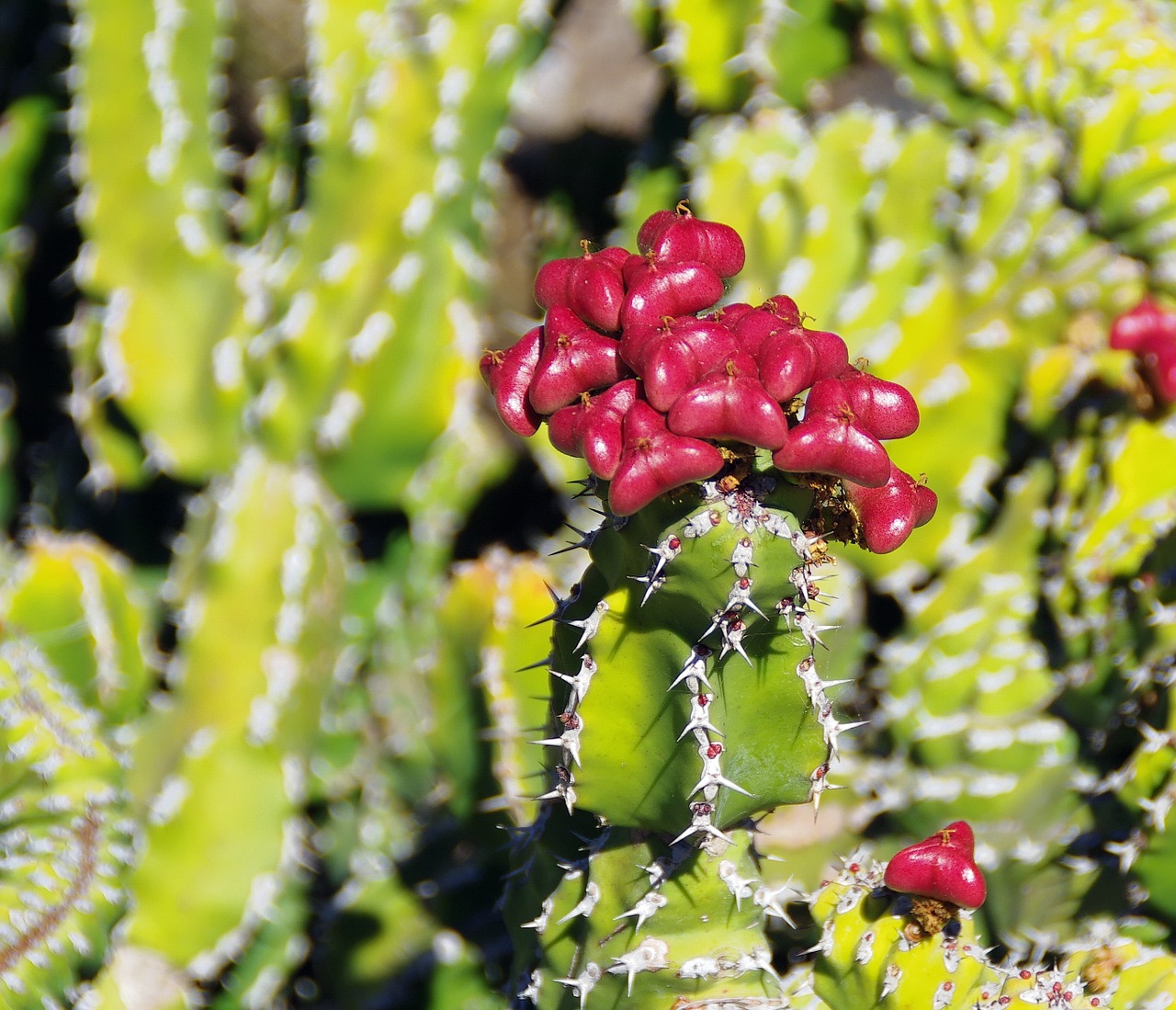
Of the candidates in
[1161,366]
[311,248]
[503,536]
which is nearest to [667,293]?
[1161,366]

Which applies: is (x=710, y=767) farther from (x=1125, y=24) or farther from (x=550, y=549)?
(x=1125, y=24)

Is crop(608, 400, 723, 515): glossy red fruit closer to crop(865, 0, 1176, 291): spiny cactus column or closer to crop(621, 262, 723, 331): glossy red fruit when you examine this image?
crop(621, 262, 723, 331): glossy red fruit

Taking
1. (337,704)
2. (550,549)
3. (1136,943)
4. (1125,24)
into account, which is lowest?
(337,704)

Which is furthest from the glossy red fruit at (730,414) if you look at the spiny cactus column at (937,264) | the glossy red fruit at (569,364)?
the spiny cactus column at (937,264)

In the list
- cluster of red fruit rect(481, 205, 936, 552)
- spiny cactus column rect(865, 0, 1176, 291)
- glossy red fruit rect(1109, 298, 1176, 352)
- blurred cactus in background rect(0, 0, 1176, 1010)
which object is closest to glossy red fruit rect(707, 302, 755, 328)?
cluster of red fruit rect(481, 205, 936, 552)

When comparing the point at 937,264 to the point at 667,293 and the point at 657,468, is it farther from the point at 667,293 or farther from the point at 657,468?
the point at 657,468

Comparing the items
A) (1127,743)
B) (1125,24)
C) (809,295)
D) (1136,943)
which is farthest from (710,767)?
→ (1125,24)

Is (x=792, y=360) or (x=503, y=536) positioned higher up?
(x=792, y=360)
